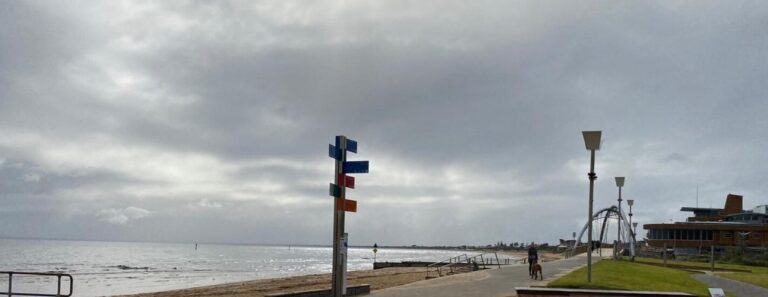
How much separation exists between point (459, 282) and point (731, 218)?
7950cm

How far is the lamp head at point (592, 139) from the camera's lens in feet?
64.5

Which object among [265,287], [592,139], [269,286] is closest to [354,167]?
[592,139]

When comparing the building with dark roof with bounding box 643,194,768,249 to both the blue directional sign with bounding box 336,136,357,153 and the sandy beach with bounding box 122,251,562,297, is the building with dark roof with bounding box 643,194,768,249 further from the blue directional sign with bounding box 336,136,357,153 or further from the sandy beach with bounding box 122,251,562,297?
the blue directional sign with bounding box 336,136,357,153

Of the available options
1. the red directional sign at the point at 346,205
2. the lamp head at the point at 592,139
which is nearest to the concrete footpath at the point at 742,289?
the lamp head at the point at 592,139

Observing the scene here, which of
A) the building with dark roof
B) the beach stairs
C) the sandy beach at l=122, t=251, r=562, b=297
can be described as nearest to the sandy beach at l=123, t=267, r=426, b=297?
the sandy beach at l=122, t=251, r=562, b=297

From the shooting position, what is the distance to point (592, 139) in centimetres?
1975

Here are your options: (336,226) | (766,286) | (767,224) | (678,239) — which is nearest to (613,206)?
(678,239)

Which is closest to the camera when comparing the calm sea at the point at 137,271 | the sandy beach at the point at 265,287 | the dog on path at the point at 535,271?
the dog on path at the point at 535,271

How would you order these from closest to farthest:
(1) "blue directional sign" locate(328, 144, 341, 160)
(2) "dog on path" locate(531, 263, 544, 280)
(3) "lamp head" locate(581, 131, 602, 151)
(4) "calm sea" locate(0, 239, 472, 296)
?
1. (1) "blue directional sign" locate(328, 144, 341, 160)
2. (3) "lamp head" locate(581, 131, 602, 151)
3. (2) "dog on path" locate(531, 263, 544, 280)
4. (4) "calm sea" locate(0, 239, 472, 296)

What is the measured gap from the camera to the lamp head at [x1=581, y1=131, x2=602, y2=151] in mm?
19656

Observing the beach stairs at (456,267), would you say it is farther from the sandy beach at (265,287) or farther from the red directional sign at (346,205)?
the red directional sign at (346,205)

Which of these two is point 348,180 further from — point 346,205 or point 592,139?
point 592,139

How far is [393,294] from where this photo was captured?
18.8 metres

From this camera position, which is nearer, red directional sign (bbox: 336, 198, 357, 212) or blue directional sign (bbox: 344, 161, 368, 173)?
red directional sign (bbox: 336, 198, 357, 212)
